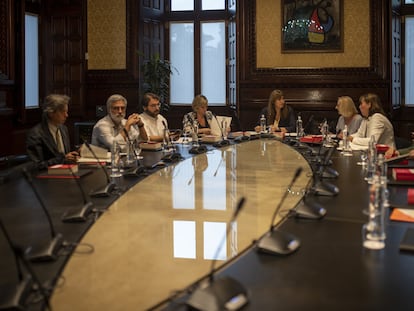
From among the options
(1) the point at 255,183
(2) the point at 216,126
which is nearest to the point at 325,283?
(1) the point at 255,183

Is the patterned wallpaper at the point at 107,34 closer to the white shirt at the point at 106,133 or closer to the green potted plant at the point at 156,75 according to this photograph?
the green potted plant at the point at 156,75

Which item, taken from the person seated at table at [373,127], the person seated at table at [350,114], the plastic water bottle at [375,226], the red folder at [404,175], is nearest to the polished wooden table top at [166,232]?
the plastic water bottle at [375,226]

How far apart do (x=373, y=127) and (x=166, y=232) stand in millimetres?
3988

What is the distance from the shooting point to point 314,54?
31.4ft

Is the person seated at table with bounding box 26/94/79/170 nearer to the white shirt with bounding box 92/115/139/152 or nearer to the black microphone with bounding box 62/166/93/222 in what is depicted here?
the white shirt with bounding box 92/115/139/152

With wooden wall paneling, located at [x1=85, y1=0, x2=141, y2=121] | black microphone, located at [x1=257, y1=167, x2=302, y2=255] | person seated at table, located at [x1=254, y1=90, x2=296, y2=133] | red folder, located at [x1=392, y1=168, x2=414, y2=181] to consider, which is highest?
wooden wall paneling, located at [x1=85, y1=0, x2=141, y2=121]

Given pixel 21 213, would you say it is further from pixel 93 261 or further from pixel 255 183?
pixel 255 183

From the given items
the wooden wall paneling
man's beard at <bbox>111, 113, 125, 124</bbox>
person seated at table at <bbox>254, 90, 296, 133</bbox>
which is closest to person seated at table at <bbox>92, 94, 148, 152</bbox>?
man's beard at <bbox>111, 113, 125, 124</bbox>

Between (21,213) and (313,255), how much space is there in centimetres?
144

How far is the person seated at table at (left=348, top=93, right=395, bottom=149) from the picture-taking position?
5.82 m

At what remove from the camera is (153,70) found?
32.1ft

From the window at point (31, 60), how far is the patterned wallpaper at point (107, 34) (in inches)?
34.1

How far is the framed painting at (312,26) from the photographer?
946cm

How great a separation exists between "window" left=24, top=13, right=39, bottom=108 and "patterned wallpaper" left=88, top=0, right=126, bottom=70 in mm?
865
